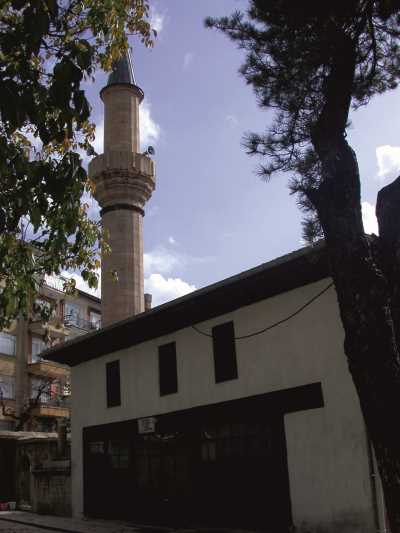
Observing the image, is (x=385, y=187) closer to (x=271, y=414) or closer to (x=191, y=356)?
(x=271, y=414)

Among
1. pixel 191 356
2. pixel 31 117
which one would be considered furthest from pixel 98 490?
pixel 31 117

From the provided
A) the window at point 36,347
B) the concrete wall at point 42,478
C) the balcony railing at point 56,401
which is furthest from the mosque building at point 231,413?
the balcony railing at point 56,401

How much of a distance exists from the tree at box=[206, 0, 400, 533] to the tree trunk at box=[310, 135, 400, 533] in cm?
1

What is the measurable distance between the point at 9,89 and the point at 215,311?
37.6 feet

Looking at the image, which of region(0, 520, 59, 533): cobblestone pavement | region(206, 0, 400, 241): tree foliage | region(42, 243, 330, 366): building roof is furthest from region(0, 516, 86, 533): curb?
region(206, 0, 400, 241): tree foliage

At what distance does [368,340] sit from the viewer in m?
6.16

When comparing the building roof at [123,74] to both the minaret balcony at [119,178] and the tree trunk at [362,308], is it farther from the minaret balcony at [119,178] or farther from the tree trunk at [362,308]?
the tree trunk at [362,308]

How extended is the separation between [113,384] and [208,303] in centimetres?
515

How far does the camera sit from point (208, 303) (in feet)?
50.6

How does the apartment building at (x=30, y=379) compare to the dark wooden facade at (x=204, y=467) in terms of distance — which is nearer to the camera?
the dark wooden facade at (x=204, y=467)

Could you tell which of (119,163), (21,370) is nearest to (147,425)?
(119,163)

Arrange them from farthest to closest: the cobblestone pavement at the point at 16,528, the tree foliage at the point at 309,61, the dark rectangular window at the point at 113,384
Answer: the dark rectangular window at the point at 113,384 < the cobblestone pavement at the point at 16,528 < the tree foliage at the point at 309,61

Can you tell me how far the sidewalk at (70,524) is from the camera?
15327 millimetres

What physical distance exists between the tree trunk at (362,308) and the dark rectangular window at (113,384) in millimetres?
12806
